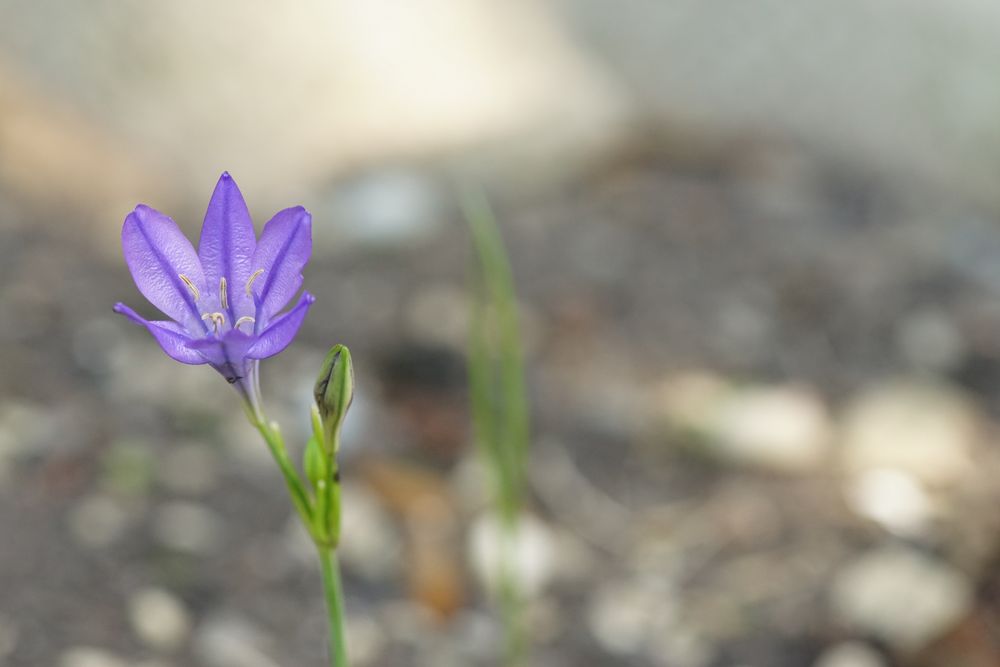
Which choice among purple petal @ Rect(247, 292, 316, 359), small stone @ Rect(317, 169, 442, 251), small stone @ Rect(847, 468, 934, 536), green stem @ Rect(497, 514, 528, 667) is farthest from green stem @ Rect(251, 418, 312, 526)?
small stone @ Rect(317, 169, 442, 251)

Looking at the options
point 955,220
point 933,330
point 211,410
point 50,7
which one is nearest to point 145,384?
point 211,410

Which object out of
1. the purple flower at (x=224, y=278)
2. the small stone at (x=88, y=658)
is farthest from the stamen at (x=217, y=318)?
the small stone at (x=88, y=658)

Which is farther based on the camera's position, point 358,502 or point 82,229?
point 82,229

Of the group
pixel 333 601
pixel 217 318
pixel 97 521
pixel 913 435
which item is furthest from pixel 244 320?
pixel 913 435

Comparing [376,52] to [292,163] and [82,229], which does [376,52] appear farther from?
[82,229]

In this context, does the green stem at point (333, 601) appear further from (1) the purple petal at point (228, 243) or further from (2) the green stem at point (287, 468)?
(1) the purple petal at point (228, 243)

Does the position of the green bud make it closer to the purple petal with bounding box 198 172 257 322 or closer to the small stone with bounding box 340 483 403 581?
the purple petal with bounding box 198 172 257 322
